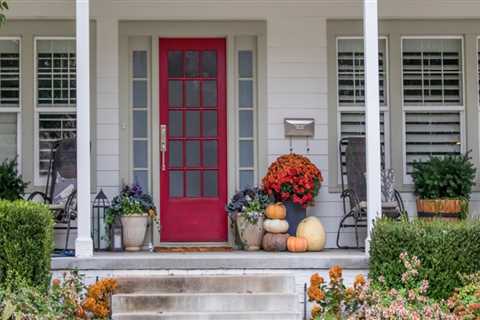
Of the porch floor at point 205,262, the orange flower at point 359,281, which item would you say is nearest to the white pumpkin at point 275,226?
the porch floor at point 205,262

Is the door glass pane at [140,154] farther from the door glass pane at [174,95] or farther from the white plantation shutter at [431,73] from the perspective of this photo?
the white plantation shutter at [431,73]

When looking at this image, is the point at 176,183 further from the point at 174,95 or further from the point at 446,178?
the point at 446,178

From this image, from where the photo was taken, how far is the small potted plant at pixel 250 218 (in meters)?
7.36

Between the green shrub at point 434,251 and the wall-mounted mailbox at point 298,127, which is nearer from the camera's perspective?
the green shrub at point 434,251

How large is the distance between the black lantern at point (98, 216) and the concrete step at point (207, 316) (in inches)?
65.4

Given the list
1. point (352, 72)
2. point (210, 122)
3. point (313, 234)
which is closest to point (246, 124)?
point (210, 122)

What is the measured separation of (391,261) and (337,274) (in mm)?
454

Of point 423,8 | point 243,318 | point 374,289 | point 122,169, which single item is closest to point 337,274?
point 374,289

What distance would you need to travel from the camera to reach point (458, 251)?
19.4 feet

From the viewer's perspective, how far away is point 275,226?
731cm

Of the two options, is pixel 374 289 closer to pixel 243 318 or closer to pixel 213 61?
pixel 243 318

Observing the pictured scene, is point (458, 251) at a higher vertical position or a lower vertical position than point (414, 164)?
lower

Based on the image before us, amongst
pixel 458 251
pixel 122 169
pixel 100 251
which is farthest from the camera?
pixel 122 169

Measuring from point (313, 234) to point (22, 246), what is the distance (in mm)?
2798
